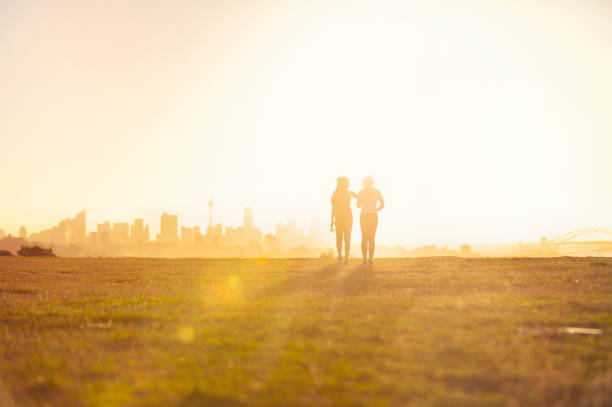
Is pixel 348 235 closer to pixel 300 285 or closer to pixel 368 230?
pixel 368 230

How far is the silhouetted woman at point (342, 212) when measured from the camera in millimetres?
18250

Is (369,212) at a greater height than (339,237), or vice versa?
(369,212)

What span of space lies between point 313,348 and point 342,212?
1284 centimetres

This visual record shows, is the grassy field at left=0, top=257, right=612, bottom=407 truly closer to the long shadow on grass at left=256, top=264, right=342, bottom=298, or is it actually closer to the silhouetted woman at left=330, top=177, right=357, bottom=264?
the long shadow on grass at left=256, top=264, right=342, bottom=298

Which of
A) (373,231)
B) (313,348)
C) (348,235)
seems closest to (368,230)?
(373,231)

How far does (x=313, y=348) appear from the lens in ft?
18.3

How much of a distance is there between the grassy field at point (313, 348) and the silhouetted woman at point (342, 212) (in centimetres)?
727

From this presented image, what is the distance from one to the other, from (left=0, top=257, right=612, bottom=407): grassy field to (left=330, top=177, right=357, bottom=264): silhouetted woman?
286 inches

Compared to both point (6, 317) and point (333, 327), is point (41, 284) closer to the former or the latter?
point (6, 317)

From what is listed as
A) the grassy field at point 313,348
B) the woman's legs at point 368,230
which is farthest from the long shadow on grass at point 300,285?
the woman's legs at point 368,230

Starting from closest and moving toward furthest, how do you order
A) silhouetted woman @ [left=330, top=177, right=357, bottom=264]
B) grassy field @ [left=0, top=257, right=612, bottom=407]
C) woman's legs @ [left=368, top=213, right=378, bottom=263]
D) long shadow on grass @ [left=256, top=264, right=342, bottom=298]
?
grassy field @ [left=0, top=257, right=612, bottom=407], long shadow on grass @ [left=256, top=264, right=342, bottom=298], woman's legs @ [left=368, top=213, right=378, bottom=263], silhouetted woman @ [left=330, top=177, right=357, bottom=264]

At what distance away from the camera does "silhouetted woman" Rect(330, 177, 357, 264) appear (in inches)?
719

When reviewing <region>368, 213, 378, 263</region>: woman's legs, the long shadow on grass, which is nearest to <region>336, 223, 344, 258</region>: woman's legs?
<region>368, 213, 378, 263</region>: woman's legs

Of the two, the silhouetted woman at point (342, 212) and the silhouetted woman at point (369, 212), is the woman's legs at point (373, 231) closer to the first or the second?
the silhouetted woman at point (369, 212)
